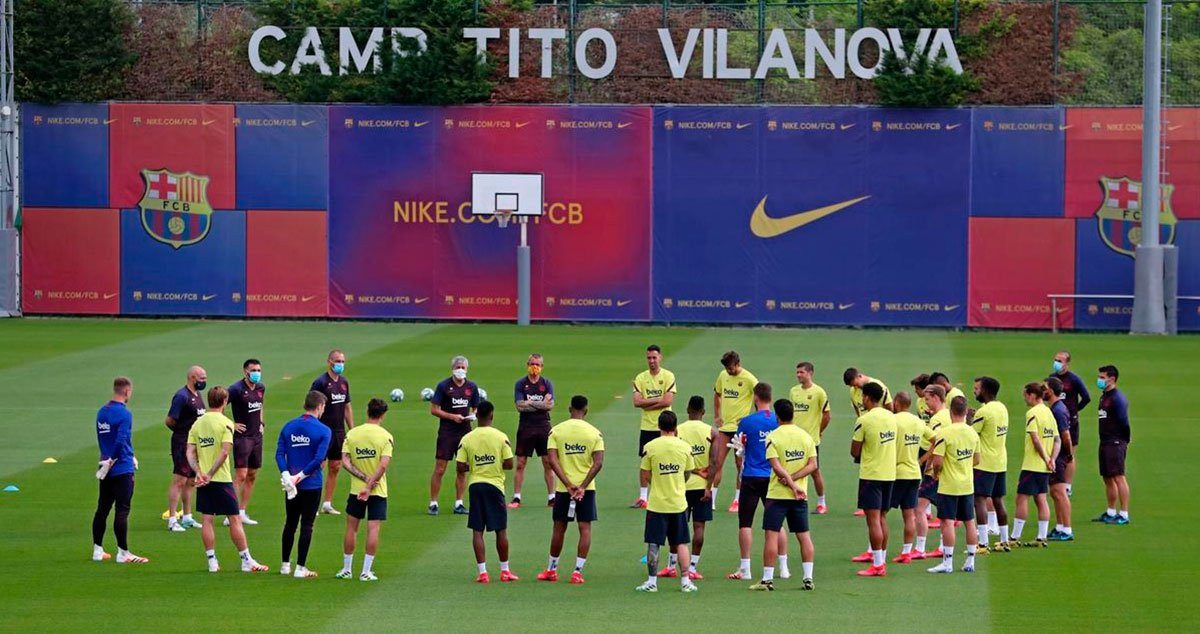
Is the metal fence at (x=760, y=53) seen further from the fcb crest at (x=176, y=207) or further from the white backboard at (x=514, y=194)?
the fcb crest at (x=176, y=207)

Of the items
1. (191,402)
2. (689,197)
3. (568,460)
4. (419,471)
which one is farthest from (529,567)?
(689,197)

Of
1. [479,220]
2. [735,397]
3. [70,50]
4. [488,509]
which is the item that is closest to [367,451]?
[488,509]

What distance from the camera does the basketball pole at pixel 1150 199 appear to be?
137 feet

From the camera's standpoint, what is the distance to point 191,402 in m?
20.1

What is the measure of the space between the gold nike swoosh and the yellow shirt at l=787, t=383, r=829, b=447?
921 inches

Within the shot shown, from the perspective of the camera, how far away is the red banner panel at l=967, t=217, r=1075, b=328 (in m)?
43.5

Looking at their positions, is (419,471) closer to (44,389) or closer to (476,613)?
(476,613)

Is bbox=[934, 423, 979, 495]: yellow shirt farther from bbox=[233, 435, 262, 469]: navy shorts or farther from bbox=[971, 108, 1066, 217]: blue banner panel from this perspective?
bbox=[971, 108, 1066, 217]: blue banner panel

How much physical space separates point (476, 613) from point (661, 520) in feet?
6.88

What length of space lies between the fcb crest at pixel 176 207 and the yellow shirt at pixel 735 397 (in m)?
26.6

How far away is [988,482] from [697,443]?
3.49 meters

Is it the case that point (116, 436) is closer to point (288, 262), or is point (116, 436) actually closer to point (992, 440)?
point (992, 440)

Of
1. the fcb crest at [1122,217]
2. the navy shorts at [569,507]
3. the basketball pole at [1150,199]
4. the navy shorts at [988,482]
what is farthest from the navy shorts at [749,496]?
the fcb crest at [1122,217]

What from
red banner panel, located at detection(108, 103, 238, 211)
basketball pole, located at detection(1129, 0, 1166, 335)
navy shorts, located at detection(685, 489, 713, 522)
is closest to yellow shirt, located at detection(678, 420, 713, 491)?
navy shorts, located at detection(685, 489, 713, 522)
